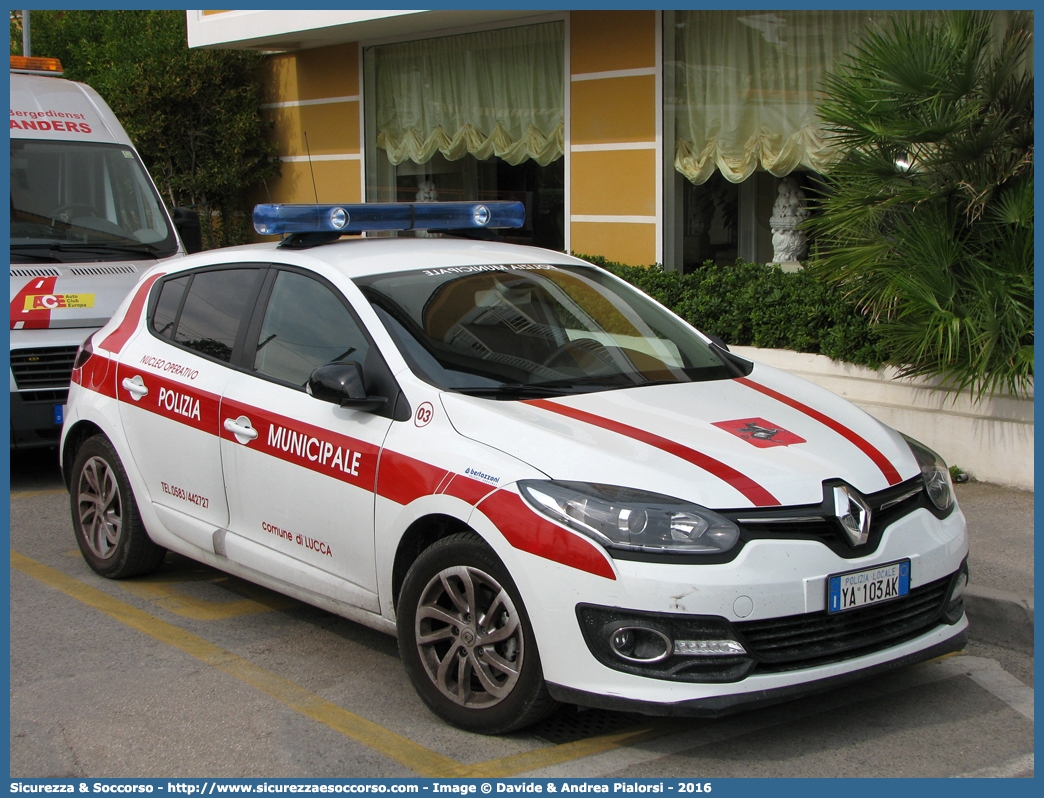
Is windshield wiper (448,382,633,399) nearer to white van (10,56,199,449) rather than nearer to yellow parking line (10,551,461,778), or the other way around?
yellow parking line (10,551,461,778)

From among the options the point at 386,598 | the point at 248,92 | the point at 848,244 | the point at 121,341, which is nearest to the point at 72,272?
the point at 121,341

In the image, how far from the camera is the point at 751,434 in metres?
4.06

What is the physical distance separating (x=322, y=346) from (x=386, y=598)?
110cm

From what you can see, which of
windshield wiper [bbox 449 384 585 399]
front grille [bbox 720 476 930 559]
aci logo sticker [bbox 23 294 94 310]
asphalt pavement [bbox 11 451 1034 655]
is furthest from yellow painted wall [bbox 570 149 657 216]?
front grille [bbox 720 476 930 559]

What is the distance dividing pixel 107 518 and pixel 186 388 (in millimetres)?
1050

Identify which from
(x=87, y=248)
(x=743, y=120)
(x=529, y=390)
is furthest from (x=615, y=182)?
(x=529, y=390)

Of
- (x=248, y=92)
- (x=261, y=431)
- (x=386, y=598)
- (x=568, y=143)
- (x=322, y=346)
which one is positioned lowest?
(x=386, y=598)

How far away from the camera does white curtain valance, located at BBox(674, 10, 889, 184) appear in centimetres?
929

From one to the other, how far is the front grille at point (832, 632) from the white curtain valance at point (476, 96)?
8422mm

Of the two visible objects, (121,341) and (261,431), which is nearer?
(261,431)

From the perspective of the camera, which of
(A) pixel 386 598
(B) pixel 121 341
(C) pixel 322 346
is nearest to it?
(A) pixel 386 598

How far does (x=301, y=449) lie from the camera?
4.48m

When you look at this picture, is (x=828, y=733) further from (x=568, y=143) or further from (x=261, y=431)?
(x=568, y=143)

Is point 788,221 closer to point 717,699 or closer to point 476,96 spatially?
point 476,96
